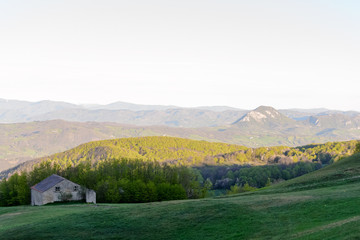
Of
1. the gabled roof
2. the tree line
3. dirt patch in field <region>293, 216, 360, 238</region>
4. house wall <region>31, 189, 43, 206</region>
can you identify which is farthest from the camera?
the tree line

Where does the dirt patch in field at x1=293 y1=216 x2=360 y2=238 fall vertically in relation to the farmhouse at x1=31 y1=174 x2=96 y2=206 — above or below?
above

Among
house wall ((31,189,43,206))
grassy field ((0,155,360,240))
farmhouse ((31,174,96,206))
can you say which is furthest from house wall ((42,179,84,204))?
grassy field ((0,155,360,240))

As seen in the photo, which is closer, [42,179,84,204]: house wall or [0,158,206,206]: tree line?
[42,179,84,204]: house wall

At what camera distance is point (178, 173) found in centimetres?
12362

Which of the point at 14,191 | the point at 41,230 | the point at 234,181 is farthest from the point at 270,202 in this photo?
the point at 234,181

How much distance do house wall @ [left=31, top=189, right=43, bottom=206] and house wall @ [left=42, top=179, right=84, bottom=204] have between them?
1941 millimetres

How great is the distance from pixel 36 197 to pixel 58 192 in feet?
26.4

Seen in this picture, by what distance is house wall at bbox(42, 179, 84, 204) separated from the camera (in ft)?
300

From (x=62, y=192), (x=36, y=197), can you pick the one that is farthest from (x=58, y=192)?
(x=36, y=197)

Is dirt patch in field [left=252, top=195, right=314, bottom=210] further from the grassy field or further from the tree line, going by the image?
the tree line

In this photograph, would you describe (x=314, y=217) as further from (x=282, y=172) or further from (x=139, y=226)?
(x=282, y=172)

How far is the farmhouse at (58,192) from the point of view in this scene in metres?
91.6

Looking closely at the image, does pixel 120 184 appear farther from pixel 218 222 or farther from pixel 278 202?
pixel 218 222

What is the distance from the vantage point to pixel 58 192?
9300cm
